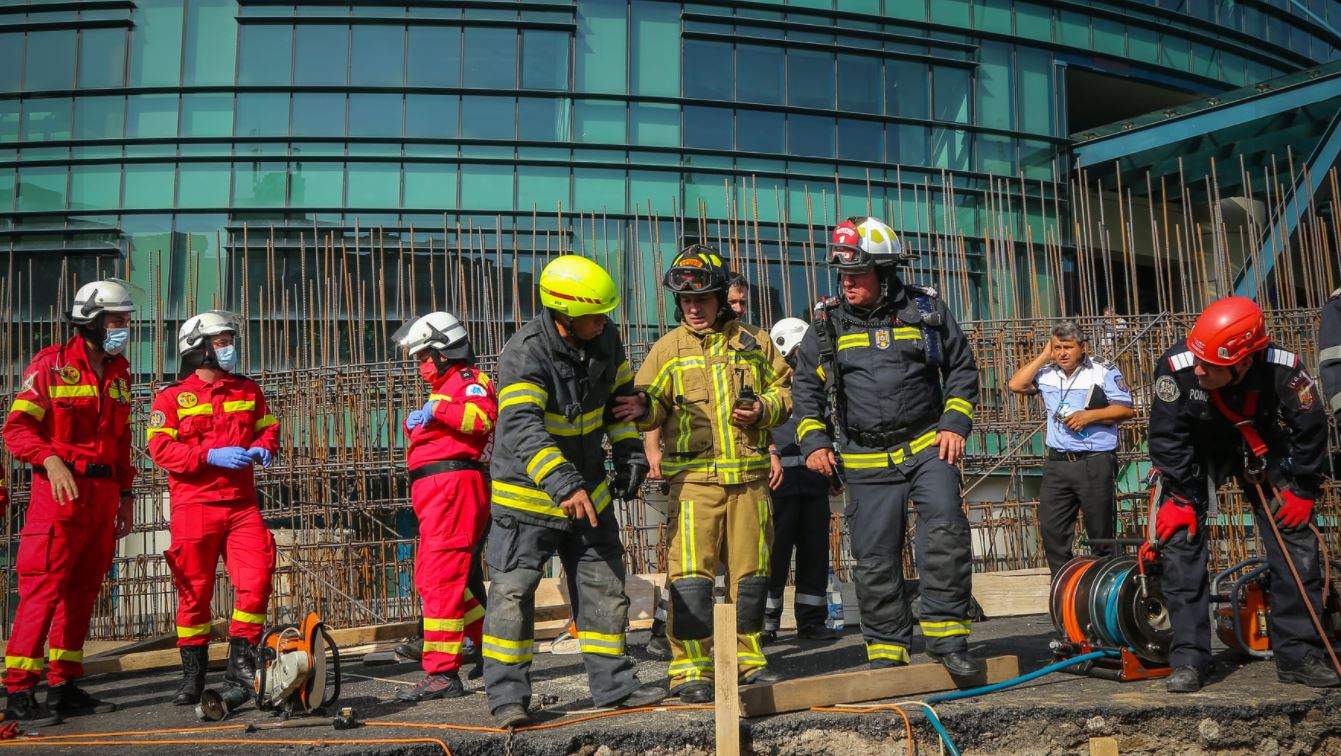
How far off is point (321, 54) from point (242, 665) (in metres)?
15.9

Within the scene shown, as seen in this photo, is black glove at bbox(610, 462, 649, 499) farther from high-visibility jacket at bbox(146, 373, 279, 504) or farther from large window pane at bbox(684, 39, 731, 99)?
large window pane at bbox(684, 39, 731, 99)

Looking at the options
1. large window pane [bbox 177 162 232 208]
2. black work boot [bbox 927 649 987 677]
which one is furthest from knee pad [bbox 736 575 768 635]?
large window pane [bbox 177 162 232 208]

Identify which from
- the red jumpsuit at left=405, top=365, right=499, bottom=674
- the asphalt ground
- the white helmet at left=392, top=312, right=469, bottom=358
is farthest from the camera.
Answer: the white helmet at left=392, top=312, right=469, bottom=358

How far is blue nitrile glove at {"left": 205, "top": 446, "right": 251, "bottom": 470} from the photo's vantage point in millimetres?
6375

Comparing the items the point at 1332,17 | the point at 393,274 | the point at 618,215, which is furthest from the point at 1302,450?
the point at 1332,17

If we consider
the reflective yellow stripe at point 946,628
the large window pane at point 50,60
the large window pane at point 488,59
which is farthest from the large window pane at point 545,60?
the reflective yellow stripe at point 946,628

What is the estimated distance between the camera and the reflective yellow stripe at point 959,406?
5.68 meters

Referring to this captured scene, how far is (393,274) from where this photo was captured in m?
19.4

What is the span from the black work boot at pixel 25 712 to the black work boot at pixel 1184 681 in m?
5.56

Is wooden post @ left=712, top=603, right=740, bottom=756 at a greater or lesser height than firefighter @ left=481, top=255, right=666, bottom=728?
lesser

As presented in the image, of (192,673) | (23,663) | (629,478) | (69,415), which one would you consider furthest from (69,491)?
(629,478)

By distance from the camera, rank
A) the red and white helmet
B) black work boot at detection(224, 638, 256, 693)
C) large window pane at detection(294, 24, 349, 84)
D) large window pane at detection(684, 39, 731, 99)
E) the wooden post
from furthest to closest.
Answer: large window pane at detection(684, 39, 731, 99) → large window pane at detection(294, 24, 349, 84) → black work boot at detection(224, 638, 256, 693) → the red and white helmet → the wooden post

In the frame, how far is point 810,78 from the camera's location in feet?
67.8

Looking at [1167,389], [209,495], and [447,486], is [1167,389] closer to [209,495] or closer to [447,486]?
[447,486]
